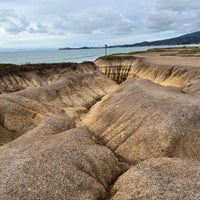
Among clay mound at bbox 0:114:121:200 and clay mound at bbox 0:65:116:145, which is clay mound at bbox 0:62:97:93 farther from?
clay mound at bbox 0:114:121:200

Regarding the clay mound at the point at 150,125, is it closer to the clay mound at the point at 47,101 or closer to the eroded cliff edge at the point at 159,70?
the clay mound at the point at 47,101

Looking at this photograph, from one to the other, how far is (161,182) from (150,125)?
39.6 ft

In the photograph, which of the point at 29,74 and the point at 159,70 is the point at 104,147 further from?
the point at 159,70

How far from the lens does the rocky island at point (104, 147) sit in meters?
20.5

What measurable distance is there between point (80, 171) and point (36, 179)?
3.04 meters

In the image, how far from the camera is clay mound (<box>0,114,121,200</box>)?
20.1 meters

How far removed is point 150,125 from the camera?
1276 inches

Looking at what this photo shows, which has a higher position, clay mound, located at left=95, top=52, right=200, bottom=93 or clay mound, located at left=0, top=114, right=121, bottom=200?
clay mound, located at left=0, top=114, right=121, bottom=200

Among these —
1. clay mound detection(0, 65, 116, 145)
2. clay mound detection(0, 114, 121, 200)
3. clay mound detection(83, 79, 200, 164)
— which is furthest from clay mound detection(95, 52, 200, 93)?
clay mound detection(0, 114, 121, 200)

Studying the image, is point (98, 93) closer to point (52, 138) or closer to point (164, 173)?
point (52, 138)

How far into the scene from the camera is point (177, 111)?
33281 mm

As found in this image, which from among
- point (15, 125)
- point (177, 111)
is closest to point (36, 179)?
point (177, 111)

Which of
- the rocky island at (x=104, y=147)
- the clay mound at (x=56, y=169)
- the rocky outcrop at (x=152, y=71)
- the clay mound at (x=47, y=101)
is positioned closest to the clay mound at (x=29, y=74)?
the clay mound at (x=47, y=101)

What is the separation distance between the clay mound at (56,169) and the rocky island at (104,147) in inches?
1.9
